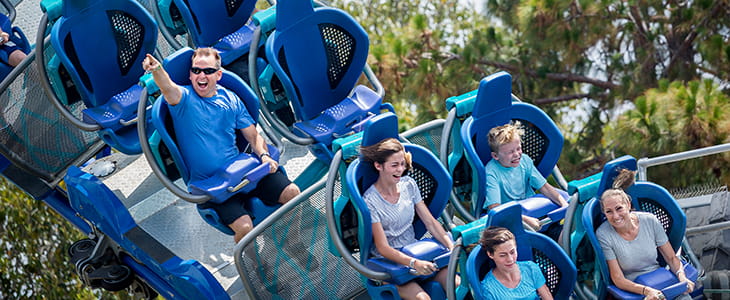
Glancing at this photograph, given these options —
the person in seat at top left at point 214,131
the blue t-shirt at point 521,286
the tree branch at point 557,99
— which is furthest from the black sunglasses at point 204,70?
the tree branch at point 557,99

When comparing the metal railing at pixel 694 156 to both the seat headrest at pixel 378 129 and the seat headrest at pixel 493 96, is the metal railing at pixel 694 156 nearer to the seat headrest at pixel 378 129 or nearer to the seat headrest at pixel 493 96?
the seat headrest at pixel 493 96

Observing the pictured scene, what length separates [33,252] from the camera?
9.25 metres

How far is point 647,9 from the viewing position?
9273mm

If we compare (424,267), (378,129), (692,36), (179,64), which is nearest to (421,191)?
(378,129)

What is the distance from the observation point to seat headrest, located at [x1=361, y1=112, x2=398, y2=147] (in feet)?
15.1

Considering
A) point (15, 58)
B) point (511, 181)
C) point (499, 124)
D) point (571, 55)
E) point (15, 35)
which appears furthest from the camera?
point (571, 55)

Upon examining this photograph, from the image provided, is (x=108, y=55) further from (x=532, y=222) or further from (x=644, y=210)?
(x=644, y=210)

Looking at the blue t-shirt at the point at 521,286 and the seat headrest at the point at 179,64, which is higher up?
the seat headrest at the point at 179,64

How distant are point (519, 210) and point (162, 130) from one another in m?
1.79

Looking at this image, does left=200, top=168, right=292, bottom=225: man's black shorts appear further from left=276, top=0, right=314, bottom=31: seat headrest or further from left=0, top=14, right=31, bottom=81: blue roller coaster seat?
left=0, top=14, right=31, bottom=81: blue roller coaster seat

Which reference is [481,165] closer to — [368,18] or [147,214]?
[147,214]

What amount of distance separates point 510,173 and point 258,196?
1.27 meters

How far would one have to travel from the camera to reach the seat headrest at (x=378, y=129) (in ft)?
15.1

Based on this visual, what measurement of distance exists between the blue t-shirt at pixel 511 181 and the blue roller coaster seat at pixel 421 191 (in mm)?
240
